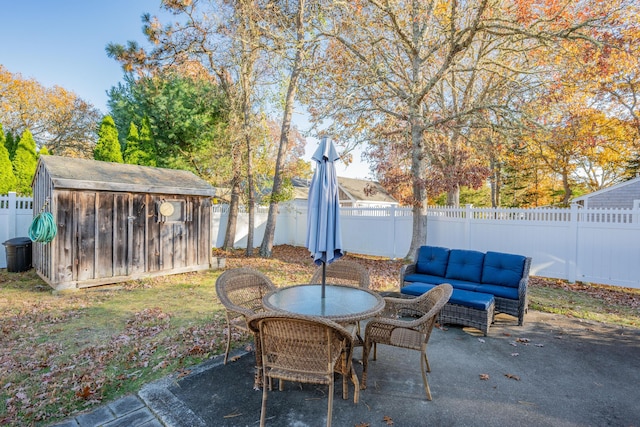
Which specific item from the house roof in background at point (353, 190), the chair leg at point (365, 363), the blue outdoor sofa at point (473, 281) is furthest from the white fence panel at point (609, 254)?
the house roof in background at point (353, 190)

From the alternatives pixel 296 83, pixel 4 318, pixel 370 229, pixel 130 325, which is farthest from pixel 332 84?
pixel 4 318

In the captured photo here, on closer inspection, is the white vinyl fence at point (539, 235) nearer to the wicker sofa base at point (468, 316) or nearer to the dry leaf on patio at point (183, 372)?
the wicker sofa base at point (468, 316)

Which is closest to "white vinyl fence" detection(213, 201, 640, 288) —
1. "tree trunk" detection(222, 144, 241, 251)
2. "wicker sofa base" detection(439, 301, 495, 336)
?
"tree trunk" detection(222, 144, 241, 251)

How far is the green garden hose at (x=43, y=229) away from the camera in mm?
6230

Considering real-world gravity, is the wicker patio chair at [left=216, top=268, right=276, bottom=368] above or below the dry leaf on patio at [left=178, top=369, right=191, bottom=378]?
above

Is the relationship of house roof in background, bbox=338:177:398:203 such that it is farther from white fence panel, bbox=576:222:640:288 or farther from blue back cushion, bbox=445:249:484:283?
blue back cushion, bbox=445:249:484:283

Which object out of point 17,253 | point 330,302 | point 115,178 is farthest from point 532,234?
point 17,253

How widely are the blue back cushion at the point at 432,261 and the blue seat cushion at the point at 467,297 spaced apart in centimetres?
69

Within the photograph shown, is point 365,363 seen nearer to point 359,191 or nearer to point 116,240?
point 116,240

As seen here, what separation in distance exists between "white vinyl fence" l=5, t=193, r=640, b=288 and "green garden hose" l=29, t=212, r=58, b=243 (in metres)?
3.26

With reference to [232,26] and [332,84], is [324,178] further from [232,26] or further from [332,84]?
[232,26]

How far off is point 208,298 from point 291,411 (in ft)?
13.5

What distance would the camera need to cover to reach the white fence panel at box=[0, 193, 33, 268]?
8.39 metres

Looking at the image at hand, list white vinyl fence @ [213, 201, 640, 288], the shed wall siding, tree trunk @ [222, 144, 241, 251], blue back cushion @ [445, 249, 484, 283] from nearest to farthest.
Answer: blue back cushion @ [445, 249, 484, 283]
the shed wall siding
white vinyl fence @ [213, 201, 640, 288]
tree trunk @ [222, 144, 241, 251]
